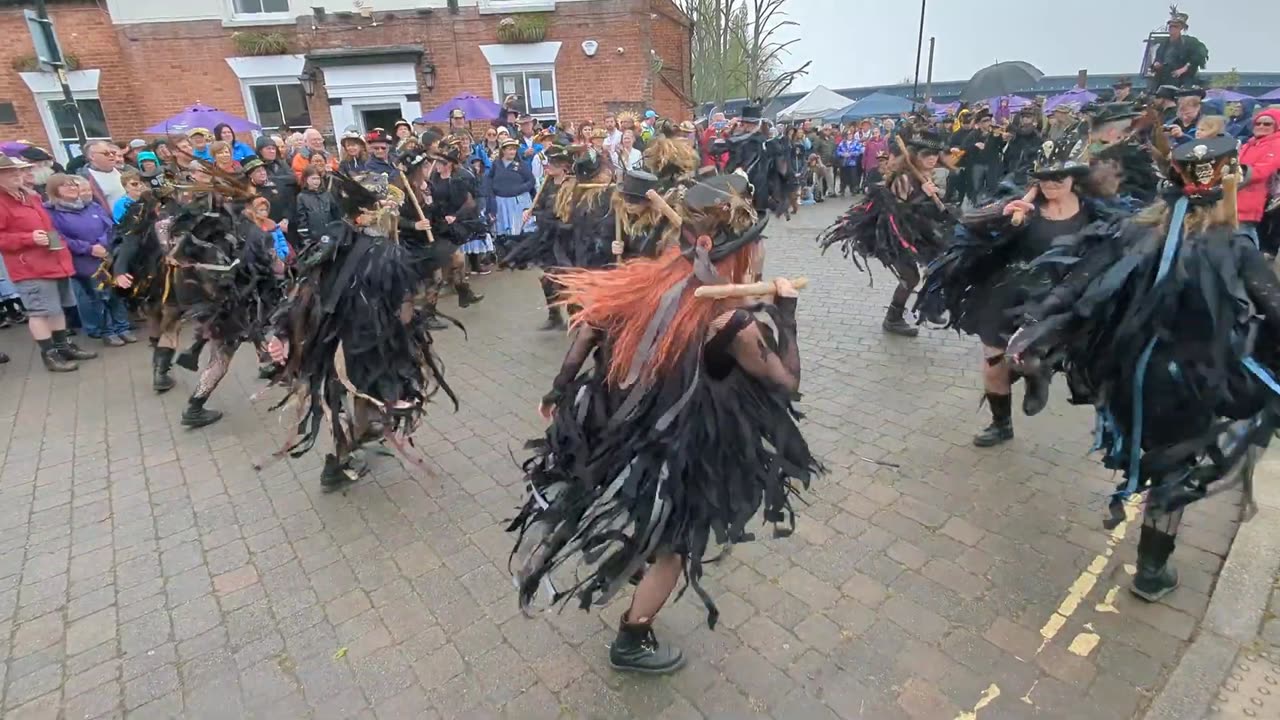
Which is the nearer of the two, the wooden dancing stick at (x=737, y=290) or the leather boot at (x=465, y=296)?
the wooden dancing stick at (x=737, y=290)

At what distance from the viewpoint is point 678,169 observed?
19.5 feet

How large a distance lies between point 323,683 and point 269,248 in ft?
13.4

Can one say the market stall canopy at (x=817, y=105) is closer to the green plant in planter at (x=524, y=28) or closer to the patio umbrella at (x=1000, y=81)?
the patio umbrella at (x=1000, y=81)

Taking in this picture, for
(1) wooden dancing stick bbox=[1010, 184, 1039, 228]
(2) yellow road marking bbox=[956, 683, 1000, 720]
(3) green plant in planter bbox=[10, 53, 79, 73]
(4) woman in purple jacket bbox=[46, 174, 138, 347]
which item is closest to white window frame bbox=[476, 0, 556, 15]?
(3) green plant in planter bbox=[10, 53, 79, 73]

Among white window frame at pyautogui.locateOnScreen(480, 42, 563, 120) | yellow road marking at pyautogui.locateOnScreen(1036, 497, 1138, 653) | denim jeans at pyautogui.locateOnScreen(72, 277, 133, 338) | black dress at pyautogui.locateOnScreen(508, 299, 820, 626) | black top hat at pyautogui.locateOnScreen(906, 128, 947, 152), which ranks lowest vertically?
yellow road marking at pyautogui.locateOnScreen(1036, 497, 1138, 653)

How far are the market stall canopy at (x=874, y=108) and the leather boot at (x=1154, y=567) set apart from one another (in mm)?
23823

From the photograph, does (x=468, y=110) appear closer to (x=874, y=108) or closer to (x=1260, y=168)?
(x=1260, y=168)

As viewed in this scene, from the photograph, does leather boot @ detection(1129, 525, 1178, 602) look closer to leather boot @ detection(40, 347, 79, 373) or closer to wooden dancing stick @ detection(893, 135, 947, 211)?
wooden dancing stick @ detection(893, 135, 947, 211)

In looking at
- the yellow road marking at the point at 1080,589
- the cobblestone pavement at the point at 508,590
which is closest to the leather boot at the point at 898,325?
the cobblestone pavement at the point at 508,590

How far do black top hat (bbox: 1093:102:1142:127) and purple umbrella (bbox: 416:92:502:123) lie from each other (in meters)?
11.0

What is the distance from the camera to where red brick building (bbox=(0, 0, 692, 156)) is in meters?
14.1

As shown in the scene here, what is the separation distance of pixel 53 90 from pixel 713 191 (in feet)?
58.3

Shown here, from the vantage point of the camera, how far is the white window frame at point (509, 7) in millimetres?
14891

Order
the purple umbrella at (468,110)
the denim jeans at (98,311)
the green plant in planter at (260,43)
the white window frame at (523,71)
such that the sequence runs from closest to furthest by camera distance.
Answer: the denim jeans at (98,311), the purple umbrella at (468,110), the green plant in planter at (260,43), the white window frame at (523,71)
